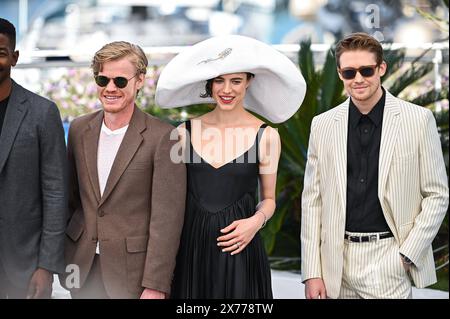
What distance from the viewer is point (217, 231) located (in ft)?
11.1

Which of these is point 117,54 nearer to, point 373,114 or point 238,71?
point 238,71

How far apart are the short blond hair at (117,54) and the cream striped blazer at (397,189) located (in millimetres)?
897

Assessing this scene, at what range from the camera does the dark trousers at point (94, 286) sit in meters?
3.41

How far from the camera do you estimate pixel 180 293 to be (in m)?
3.47

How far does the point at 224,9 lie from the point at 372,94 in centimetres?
943

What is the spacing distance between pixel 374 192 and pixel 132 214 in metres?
1.08

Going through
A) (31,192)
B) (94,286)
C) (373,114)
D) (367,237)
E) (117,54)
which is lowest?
(94,286)

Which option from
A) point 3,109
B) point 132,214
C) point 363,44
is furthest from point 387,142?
point 3,109

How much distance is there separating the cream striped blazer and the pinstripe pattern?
0.05 metres

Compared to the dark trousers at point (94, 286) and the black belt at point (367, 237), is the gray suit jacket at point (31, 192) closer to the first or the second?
the dark trousers at point (94, 286)

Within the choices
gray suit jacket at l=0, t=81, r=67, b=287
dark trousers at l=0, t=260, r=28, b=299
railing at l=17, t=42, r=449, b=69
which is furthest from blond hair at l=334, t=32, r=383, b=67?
railing at l=17, t=42, r=449, b=69

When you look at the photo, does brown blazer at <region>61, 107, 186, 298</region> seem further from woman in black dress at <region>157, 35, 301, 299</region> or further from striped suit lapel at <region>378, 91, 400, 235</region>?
striped suit lapel at <region>378, 91, 400, 235</region>

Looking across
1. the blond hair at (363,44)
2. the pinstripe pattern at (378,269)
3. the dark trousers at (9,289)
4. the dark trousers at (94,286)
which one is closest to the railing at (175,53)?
the blond hair at (363,44)
